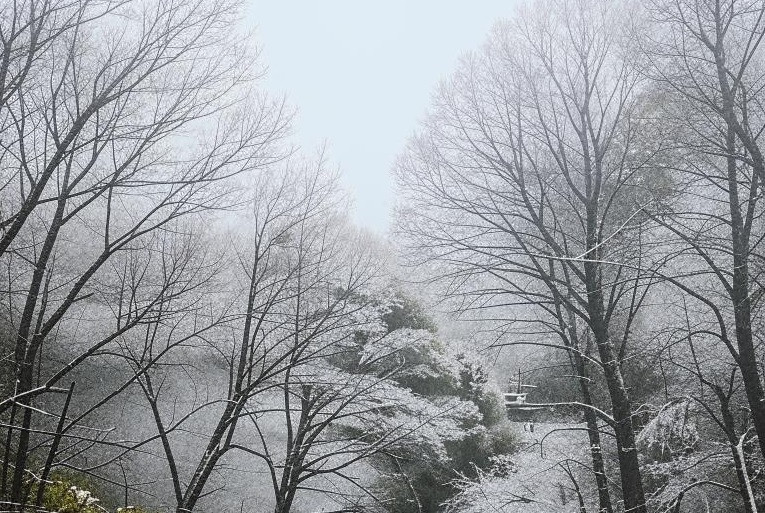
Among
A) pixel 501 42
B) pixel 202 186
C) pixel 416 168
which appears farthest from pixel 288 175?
pixel 501 42

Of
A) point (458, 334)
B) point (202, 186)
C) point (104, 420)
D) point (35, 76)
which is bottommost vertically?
point (104, 420)

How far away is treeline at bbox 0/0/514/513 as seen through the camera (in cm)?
423

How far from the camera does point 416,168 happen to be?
654 cm

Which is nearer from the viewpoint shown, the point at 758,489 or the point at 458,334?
the point at 758,489

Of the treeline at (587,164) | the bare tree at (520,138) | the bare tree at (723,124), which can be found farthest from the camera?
the bare tree at (520,138)

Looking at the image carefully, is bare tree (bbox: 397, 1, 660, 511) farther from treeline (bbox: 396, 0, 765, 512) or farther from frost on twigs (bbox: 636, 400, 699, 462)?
frost on twigs (bbox: 636, 400, 699, 462)

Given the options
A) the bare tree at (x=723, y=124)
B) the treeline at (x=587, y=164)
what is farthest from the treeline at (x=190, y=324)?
the bare tree at (x=723, y=124)

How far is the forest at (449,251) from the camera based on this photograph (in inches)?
168

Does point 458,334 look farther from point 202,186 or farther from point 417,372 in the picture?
Result: point 202,186

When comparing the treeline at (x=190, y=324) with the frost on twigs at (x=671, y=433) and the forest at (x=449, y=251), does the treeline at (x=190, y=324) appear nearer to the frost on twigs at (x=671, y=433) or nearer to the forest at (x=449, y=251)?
the forest at (x=449, y=251)

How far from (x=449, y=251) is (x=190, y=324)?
931 centimetres

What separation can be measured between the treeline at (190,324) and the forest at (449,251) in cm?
5

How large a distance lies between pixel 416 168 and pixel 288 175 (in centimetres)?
205

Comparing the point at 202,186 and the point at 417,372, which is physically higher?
the point at 202,186
